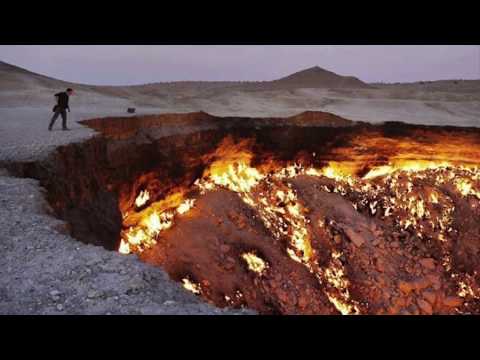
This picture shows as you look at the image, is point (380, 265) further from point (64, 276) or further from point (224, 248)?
point (64, 276)

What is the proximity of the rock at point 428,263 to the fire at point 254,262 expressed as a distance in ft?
14.2

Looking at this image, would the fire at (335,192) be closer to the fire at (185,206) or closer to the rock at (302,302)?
the fire at (185,206)

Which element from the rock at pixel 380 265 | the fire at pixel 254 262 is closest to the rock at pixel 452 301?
the rock at pixel 380 265

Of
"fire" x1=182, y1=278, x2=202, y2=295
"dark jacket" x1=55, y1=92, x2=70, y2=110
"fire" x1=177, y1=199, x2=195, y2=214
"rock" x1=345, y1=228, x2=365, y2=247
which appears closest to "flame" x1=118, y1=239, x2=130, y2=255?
"fire" x1=182, y1=278, x2=202, y2=295

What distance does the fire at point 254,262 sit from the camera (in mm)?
9914

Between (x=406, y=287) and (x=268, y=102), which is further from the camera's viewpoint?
(x=268, y=102)

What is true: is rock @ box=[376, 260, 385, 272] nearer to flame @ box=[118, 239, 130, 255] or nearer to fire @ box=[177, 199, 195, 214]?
fire @ box=[177, 199, 195, 214]

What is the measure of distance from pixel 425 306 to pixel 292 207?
174 inches

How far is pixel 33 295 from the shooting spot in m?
3.37

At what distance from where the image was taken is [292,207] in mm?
12227

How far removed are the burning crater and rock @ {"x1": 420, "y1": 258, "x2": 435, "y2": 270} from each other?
0.04 metres

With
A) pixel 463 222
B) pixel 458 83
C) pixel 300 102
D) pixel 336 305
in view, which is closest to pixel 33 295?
pixel 336 305

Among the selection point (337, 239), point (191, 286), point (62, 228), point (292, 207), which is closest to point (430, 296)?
point (337, 239)
